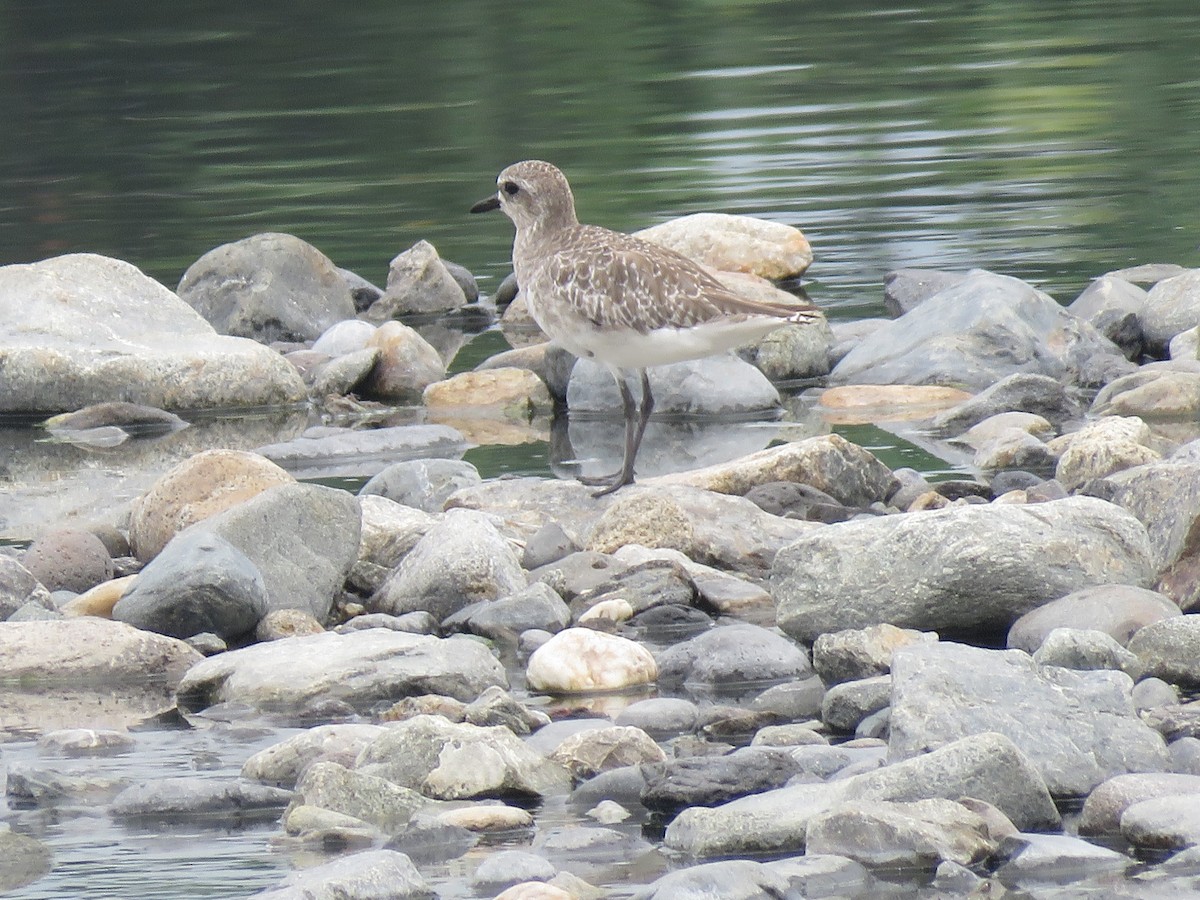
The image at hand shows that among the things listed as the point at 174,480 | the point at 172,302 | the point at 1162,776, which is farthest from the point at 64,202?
the point at 1162,776

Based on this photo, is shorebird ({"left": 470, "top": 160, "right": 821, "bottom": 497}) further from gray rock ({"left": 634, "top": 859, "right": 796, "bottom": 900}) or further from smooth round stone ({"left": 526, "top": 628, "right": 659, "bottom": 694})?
gray rock ({"left": 634, "top": 859, "right": 796, "bottom": 900})

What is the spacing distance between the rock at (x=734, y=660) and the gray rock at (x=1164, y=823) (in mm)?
1671

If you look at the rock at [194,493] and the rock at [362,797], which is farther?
the rock at [194,493]

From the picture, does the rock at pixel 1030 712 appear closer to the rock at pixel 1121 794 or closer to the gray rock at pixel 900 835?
the rock at pixel 1121 794

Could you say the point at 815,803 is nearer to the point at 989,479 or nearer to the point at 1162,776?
the point at 1162,776

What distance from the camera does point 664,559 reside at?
22.9 feet

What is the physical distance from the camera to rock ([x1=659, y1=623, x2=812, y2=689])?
5.91m

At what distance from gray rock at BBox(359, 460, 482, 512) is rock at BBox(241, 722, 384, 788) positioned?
126 inches

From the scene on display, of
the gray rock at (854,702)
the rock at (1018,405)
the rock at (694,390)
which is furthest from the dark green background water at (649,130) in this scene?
the gray rock at (854,702)

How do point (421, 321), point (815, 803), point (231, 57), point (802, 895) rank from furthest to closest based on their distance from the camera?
point (231, 57)
point (421, 321)
point (815, 803)
point (802, 895)

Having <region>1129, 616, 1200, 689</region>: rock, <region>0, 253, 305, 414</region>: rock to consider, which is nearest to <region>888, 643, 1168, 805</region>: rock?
<region>1129, 616, 1200, 689</region>: rock

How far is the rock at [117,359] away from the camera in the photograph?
11.5 metres

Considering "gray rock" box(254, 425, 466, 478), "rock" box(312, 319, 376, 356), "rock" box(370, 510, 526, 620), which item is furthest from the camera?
"rock" box(312, 319, 376, 356)

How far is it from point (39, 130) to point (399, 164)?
6.50 metres
